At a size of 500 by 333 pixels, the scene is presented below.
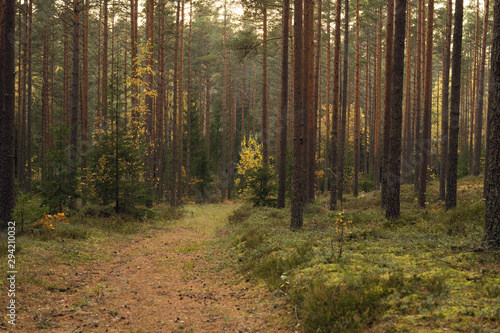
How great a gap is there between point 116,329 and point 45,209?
6123mm

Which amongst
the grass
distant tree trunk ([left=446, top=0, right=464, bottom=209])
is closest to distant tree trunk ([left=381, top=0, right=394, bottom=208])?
distant tree trunk ([left=446, top=0, right=464, bottom=209])

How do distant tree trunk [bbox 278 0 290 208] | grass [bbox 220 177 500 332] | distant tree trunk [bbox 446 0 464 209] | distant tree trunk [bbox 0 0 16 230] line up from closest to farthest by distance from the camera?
1. grass [bbox 220 177 500 332]
2. distant tree trunk [bbox 0 0 16 230]
3. distant tree trunk [bbox 446 0 464 209]
4. distant tree trunk [bbox 278 0 290 208]

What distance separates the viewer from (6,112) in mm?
9648

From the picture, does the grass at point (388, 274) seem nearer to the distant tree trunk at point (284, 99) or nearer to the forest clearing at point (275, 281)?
the forest clearing at point (275, 281)

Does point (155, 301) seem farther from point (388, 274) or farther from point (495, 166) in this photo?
point (495, 166)

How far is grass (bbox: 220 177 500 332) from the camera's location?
396cm

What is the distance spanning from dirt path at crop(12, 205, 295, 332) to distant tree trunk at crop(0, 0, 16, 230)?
3.40 m

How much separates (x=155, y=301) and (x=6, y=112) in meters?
7.50

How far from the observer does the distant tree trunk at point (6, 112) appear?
9.50m

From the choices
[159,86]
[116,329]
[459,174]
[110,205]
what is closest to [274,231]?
[116,329]

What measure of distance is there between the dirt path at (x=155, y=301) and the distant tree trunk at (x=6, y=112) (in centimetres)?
340

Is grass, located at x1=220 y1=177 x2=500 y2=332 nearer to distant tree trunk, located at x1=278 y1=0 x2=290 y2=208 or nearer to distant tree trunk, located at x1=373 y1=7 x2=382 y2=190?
distant tree trunk, located at x1=278 y1=0 x2=290 y2=208

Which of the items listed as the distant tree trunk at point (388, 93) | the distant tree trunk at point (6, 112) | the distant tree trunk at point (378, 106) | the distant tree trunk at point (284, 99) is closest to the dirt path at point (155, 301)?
the distant tree trunk at point (6, 112)

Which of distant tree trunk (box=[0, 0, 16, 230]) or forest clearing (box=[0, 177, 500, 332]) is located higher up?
distant tree trunk (box=[0, 0, 16, 230])
